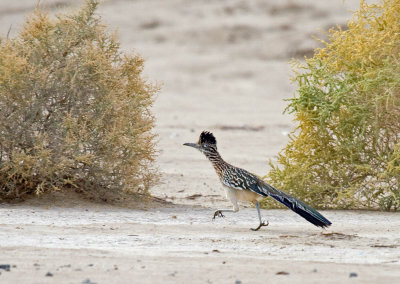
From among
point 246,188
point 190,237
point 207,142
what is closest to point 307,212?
point 246,188

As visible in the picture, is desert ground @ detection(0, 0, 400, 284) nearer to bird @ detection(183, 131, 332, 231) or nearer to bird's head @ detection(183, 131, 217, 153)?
bird @ detection(183, 131, 332, 231)

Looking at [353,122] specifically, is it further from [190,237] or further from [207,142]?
[190,237]

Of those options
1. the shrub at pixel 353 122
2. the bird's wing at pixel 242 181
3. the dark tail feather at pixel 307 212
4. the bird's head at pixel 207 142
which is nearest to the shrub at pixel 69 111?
the bird's head at pixel 207 142

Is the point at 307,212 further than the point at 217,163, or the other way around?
the point at 217,163

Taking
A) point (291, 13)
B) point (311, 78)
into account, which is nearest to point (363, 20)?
point (311, 78)

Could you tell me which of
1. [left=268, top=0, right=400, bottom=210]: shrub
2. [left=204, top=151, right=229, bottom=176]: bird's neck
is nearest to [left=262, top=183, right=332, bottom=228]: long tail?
[left=204, top=151, right=229, bottom=176]: bird's neck

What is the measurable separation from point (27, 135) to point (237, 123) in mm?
11460

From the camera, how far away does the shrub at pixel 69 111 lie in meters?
8.26

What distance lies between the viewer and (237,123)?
19484mm

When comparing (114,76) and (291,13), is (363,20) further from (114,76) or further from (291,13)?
(291,13)

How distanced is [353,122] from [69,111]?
2.81 metres

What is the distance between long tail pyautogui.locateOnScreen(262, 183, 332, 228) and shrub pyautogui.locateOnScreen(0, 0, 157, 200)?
1.65 metres

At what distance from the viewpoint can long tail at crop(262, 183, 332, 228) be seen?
23.6 ft

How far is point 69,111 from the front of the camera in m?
8.48
